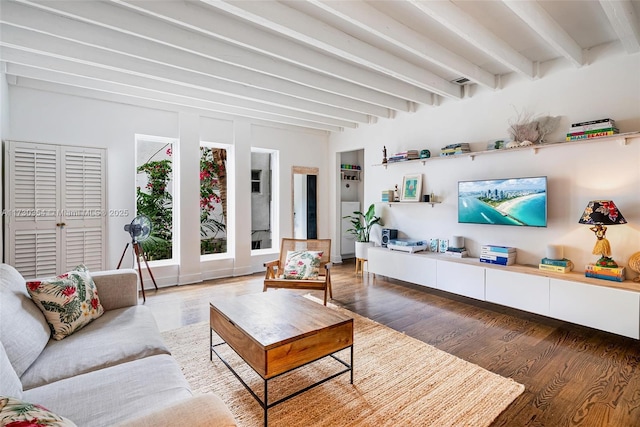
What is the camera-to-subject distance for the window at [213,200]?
545cm

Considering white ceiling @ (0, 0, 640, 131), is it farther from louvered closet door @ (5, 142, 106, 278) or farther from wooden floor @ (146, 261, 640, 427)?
wooden floor @ (146, 261, 640, 427)

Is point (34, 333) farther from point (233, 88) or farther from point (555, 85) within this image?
point (555, 85)

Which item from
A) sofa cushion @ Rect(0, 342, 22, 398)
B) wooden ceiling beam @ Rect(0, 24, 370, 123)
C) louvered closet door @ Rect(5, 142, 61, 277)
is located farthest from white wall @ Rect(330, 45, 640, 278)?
louvered closet door @ Rect(5, 142, 61, 277)

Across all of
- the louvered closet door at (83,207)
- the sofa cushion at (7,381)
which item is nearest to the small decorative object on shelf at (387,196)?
the louvered closet door at (83,207)

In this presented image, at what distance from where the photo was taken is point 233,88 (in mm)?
3754

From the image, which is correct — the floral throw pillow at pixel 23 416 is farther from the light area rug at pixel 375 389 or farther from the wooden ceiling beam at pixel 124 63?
the wooden ceiling beam at pixel 124 63

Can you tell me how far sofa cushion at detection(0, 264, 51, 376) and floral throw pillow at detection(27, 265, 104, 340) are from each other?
0.14 feet

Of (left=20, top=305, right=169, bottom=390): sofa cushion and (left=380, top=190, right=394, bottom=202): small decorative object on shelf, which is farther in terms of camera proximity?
(left=380, top=190, right=394, bottom=202): small decorative object on shelf

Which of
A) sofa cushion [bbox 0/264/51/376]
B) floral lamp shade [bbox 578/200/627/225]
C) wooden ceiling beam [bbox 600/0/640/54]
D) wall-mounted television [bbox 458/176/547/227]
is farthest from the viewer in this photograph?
→ wall-mounted television [bbox 458/176/547/227]

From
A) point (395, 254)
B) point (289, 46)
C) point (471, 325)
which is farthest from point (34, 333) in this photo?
point (395, 254)

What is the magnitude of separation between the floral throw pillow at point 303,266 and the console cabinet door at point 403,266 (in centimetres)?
120

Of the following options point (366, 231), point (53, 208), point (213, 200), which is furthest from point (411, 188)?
point (53, 208)

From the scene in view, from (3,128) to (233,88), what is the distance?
248cm

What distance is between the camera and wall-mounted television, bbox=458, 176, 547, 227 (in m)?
3.37
